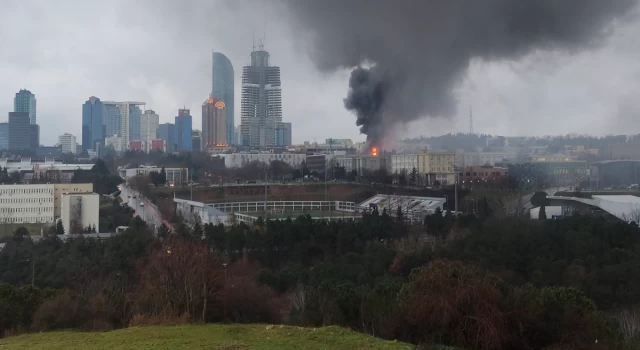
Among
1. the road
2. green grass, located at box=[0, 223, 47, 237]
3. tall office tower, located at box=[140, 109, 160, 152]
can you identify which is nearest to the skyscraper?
tall office tower, located at box=[140, 109, 160, 152]

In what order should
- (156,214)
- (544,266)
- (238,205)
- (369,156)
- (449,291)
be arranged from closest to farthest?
1. (449,291)
2. (544,266)
3. (156,214)
4. (238,205)
5. (369,156)

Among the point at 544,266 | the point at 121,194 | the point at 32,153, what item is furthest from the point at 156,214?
the point at 32,153

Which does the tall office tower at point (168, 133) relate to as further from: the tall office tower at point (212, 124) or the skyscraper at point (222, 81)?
the skyscraper at point (222, 81)

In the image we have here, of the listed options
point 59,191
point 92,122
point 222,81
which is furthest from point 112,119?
point 59,191

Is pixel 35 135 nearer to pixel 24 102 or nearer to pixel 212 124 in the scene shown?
pixel 24 102

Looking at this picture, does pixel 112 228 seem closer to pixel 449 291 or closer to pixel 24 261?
pixel 24 261

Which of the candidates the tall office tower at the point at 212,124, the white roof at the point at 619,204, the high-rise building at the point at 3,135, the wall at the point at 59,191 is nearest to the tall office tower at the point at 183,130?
the tall office tower at the point at 212,124
